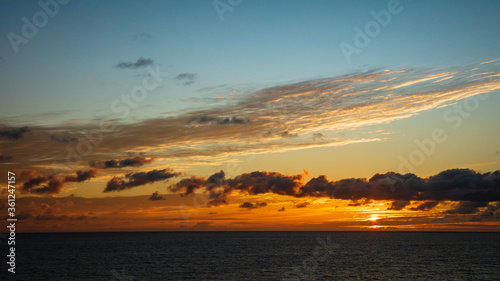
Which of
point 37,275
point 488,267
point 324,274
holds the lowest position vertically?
point 488,267

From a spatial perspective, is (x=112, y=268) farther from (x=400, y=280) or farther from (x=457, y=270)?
(x=457, y=270)

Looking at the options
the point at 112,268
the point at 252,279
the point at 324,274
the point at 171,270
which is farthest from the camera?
the point at 112,268

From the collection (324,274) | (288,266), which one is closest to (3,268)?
(288,266)

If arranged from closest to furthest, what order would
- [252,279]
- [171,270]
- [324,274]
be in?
1. [252,279]
2. [324,274]
3. [171,270]

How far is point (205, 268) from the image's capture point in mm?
104250

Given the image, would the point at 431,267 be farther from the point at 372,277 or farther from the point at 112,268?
the point at 112,268

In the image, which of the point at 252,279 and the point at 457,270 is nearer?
the point at 252,279

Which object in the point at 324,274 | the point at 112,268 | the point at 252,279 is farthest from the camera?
the point at 112,268

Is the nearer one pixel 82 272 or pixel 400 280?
pixel 400 280

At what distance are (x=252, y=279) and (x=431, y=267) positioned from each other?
55.7m

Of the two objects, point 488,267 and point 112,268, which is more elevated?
point 112,268

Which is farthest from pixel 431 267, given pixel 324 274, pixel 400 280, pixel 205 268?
pixel 205 268

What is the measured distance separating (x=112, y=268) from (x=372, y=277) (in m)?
67.3

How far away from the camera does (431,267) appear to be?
11081 centimetres
